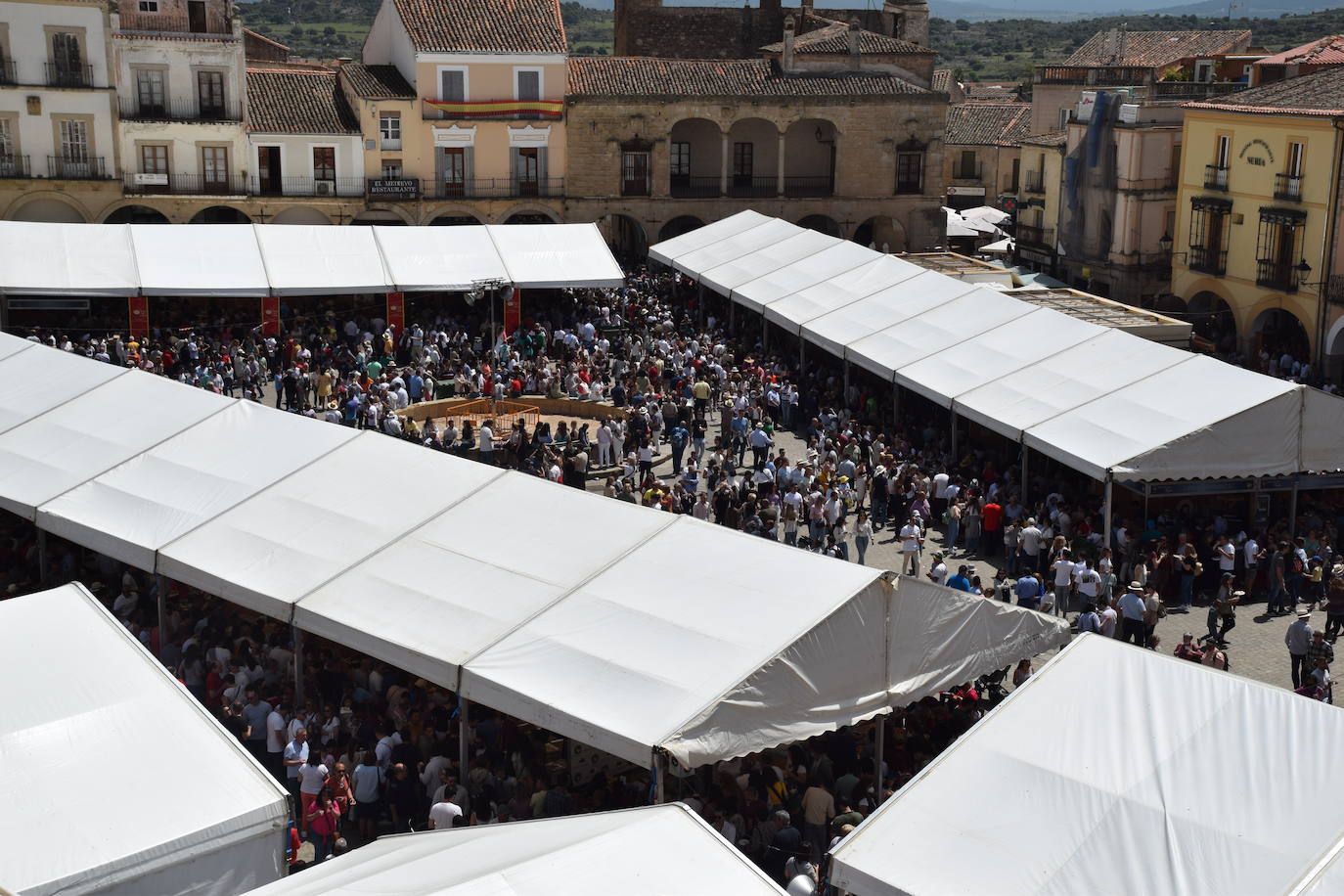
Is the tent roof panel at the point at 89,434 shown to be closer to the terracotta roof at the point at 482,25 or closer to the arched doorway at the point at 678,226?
the terracotta roof at the point at 482,25

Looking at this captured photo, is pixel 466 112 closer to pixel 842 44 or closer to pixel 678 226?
pixel 678 226

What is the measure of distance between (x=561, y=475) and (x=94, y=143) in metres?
22.6

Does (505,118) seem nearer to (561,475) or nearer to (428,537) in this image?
(561,475)

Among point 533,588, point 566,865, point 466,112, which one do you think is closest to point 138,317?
point 466,112

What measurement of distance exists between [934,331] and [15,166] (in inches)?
965

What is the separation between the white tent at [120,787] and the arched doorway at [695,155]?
36.2m

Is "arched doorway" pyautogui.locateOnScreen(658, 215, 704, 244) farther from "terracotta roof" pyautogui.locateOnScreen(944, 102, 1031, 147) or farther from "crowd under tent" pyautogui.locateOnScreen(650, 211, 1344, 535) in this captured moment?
"crowd under tent" pyautogui.locateOnScreen(650, 211, 1344, 535)

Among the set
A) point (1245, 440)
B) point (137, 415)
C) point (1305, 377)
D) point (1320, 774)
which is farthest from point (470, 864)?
point (1305, 377)

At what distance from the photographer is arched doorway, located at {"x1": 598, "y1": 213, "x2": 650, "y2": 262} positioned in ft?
150

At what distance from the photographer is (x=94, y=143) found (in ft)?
131

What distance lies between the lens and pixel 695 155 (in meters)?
47.0

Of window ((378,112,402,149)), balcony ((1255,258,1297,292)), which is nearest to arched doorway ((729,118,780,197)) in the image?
window ((378,112,402,149))

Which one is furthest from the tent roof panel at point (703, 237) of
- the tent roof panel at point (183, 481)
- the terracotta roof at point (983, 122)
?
the terracotta roof at point (983, 122)

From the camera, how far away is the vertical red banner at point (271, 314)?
31.8 meters
